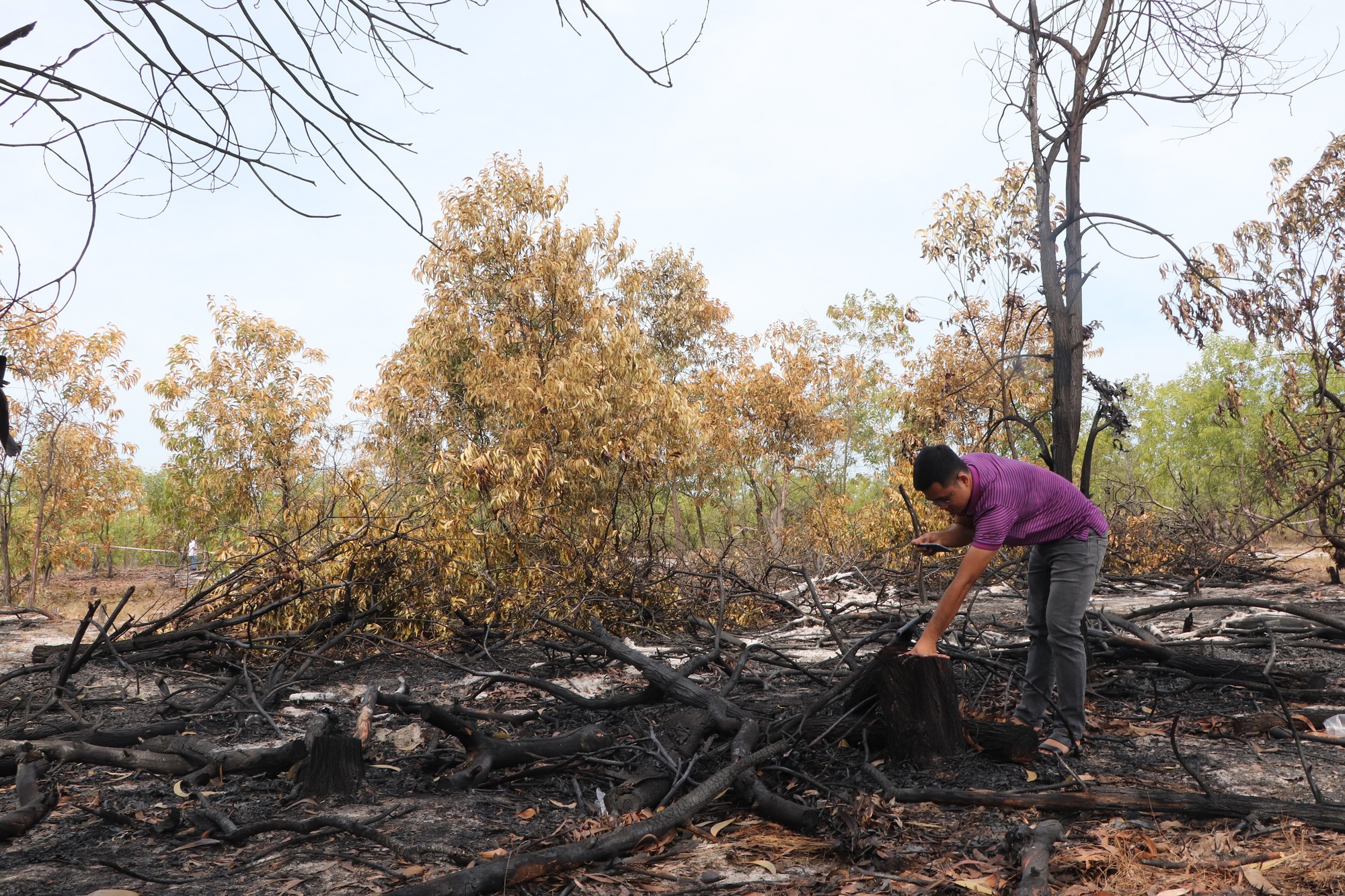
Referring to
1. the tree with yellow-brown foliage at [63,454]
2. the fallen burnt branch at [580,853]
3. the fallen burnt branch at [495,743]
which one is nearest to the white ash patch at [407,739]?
the fallen burnt branch at [495,743]

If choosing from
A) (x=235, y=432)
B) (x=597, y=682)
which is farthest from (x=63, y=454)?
(x=597, y=682)

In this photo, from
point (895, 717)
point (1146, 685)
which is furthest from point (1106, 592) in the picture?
point (895, 717)

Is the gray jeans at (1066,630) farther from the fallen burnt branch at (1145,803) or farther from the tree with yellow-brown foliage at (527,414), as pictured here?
the tree with yellow-brown foliage at (527,414)

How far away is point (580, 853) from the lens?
9.12 ft

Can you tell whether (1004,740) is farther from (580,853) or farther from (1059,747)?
(580,853)

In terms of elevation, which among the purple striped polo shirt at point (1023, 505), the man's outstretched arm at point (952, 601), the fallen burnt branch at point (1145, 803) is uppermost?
the purple striped polo shirt at point (1023, 505)

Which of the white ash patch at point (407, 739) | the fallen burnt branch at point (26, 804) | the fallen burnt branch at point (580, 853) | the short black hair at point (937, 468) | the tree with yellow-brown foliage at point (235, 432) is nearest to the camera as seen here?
the fallen burnt branch at point (580, 853)

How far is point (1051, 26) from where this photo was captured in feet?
24.1

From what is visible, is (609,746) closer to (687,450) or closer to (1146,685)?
(1146,685)

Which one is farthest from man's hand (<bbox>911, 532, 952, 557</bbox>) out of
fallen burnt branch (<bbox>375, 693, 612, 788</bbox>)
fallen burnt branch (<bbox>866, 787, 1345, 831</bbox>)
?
fallen burnt branch (<bbox>375, 693, 612, 788</bbox>)

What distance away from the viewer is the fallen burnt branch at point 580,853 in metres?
2.50

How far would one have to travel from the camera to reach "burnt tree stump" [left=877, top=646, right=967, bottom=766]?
12.1 feet

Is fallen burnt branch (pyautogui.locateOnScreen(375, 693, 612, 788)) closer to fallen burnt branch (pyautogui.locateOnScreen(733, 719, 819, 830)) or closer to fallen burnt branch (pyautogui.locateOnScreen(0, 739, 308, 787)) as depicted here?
fallen burnt branch (pyautogui.locateOnScreen(0, 739, 308, 787))

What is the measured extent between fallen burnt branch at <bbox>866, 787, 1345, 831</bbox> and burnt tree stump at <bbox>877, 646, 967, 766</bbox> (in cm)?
33
